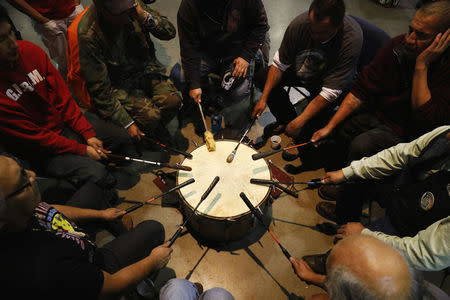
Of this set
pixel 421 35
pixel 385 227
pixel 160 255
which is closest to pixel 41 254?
pixel 160 255

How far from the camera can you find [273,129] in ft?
10.7

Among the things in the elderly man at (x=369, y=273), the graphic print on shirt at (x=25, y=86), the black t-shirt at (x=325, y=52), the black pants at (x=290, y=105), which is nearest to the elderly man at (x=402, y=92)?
the black t-shirt at (x=325, y=52)

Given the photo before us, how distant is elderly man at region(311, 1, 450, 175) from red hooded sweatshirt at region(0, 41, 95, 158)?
7.60 ft

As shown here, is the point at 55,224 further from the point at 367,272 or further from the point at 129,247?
the point at 367,272

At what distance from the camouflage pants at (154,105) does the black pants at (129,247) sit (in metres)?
1.15

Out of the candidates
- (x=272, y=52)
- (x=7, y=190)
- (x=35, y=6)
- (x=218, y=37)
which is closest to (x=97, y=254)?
(x=7, y=190)

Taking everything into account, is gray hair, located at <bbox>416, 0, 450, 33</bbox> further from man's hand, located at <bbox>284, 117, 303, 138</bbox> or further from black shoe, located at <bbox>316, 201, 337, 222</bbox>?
black shoe, located at <bbox>316, 201, 337, 222</bbox>

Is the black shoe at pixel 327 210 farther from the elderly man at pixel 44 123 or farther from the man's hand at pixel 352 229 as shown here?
the elderly man at pixel 44 123

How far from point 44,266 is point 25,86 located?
4.80 ft

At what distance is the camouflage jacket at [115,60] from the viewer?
7.33ft

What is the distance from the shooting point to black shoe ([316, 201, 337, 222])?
259 centimetres

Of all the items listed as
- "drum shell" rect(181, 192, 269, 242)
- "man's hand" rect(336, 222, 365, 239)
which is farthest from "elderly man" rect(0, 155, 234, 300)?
"man's hand" rect(336, 222, 365, 239)

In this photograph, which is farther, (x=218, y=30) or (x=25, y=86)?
(x=218, y=30)

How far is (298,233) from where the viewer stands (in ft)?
8.36
